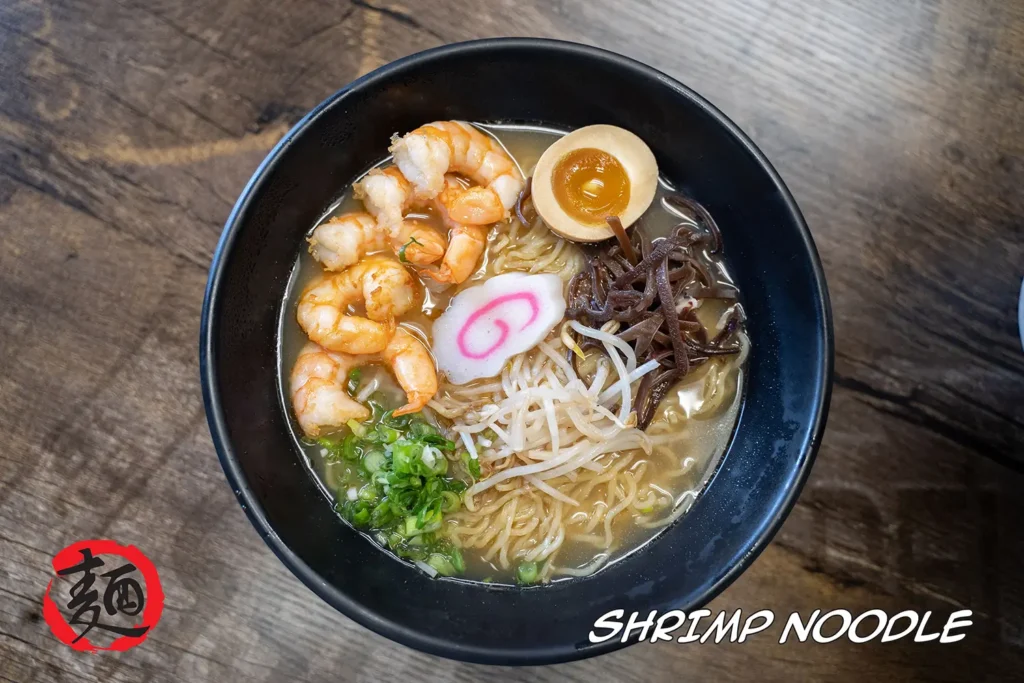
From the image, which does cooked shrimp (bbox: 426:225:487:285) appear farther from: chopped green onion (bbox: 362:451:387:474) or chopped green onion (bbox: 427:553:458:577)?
chopped green onion (bbox: 427:553:458:577)

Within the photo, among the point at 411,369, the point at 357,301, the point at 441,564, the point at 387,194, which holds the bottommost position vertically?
the point at 441,564

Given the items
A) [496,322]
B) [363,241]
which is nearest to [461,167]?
[363,241]

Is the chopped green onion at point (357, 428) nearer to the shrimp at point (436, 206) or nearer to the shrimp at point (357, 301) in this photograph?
the shrimp at point (357, 301)

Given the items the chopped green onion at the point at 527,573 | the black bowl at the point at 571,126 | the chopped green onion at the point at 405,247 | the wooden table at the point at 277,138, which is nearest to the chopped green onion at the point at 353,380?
the black bowl at the point at 571,126

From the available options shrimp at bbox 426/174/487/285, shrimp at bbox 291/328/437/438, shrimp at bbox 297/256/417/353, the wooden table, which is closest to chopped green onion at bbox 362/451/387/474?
shrimp at bbox 291/328/437/438

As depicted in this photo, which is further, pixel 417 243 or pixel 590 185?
pixel 590 185

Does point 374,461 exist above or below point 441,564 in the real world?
above

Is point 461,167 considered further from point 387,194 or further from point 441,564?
point 441,564
